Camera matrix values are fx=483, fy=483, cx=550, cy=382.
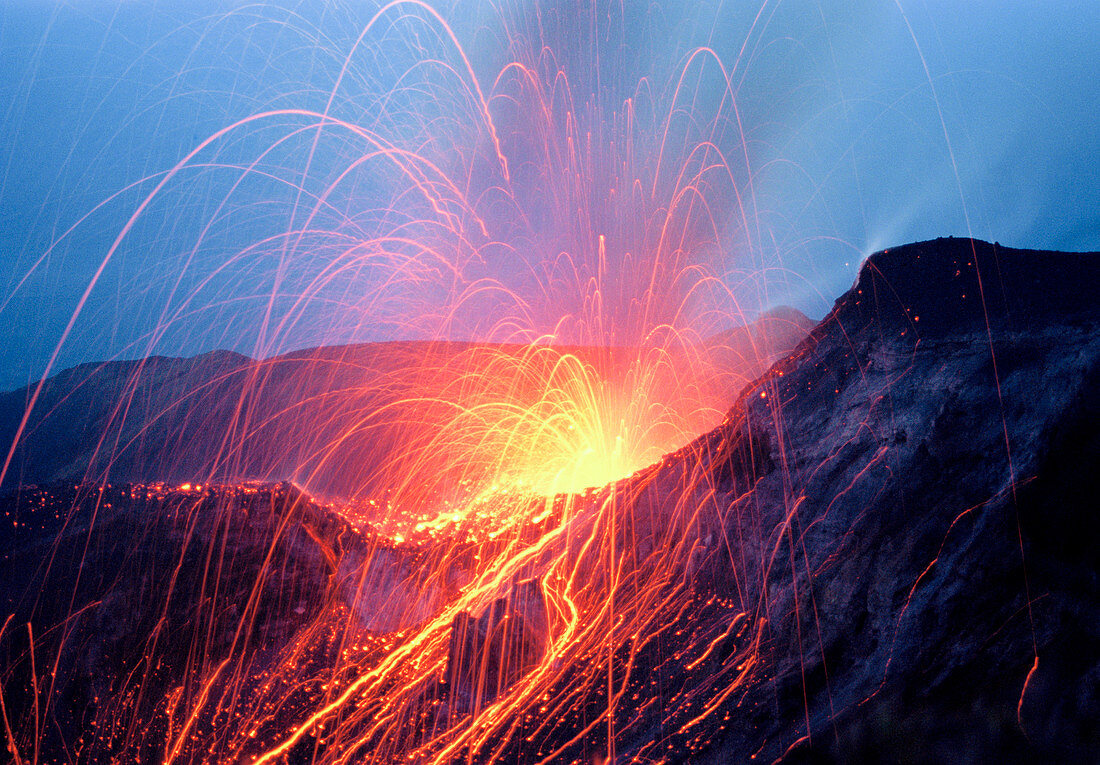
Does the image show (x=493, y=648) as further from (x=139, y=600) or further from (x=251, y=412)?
(x=251, y=412)

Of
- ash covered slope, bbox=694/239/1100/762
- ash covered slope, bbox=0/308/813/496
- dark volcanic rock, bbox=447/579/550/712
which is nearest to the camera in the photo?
ash covered slope, bbox=694/239/1100/762

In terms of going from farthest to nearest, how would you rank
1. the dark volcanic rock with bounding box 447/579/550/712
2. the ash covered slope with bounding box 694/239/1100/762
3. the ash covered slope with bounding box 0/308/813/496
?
the ash covered slope with bounding box 0/308/813/496 < the dark volcanic rock with bounding box 447/579/550/712 < the ash covered slope with bounding box 694/239/1100/762

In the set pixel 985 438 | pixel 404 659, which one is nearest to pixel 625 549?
pixel 404 659

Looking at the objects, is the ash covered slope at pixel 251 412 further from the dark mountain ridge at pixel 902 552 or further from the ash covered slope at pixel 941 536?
the ash covered slope at pixel 941 536

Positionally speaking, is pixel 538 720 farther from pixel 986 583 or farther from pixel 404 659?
pixel 986 583

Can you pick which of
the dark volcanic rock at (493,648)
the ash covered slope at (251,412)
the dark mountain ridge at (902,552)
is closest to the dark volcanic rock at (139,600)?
the dark mountain ridge at (902,552)

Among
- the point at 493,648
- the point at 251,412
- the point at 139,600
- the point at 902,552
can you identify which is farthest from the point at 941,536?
the point at 251,412

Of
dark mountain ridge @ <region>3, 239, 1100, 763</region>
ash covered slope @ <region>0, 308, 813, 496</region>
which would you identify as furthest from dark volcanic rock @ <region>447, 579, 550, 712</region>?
ash covered slope @ <region>0, 308, 813, 496</region>

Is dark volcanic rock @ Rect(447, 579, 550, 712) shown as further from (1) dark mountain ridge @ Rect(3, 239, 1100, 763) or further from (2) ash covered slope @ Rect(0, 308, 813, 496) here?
(2) ash covered slope @ Rect(0, 308, 813, 496)
